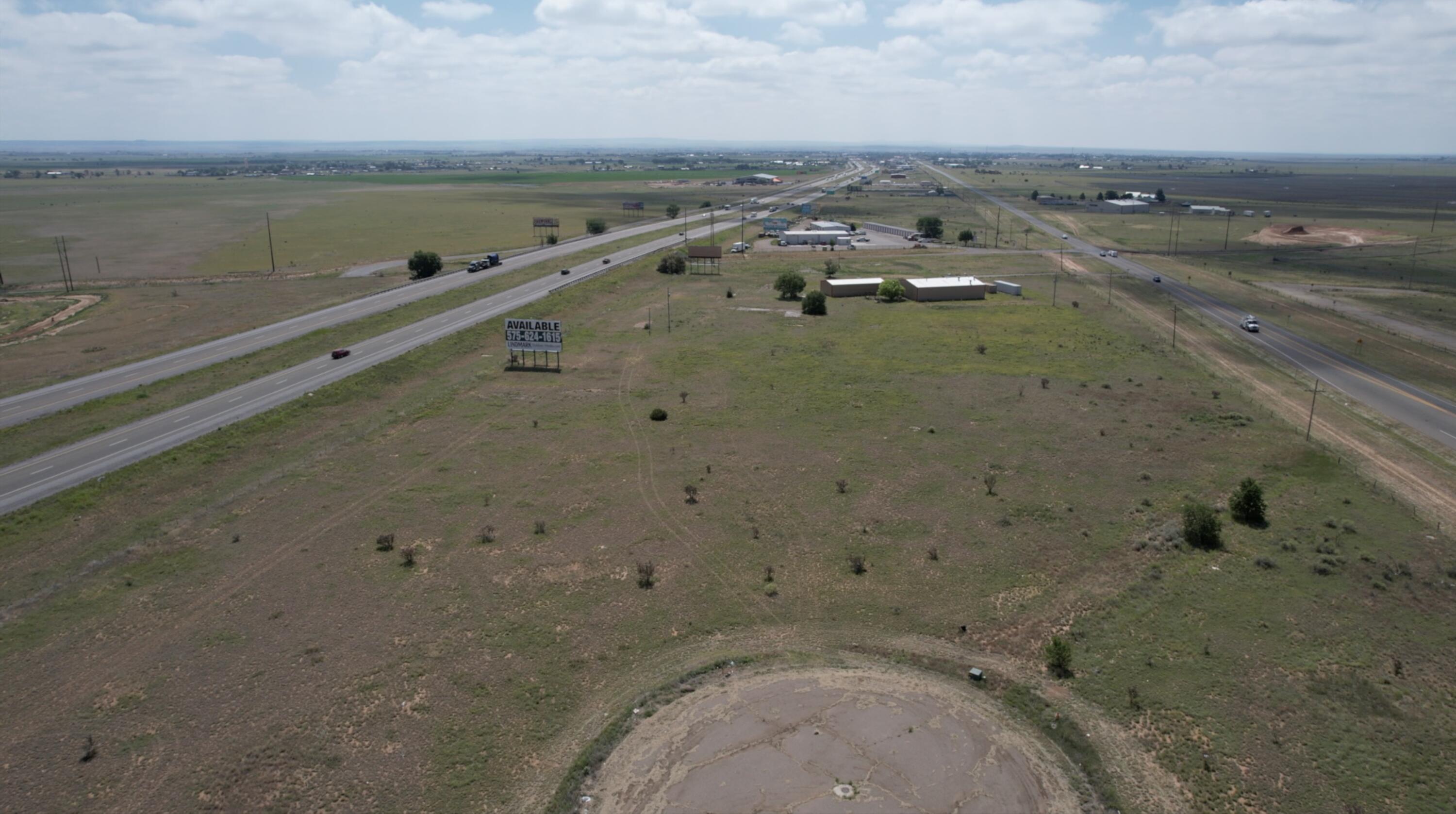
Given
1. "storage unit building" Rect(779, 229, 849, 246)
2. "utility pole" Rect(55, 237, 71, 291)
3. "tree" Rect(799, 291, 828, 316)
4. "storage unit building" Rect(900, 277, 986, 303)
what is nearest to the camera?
"tree" Rect(799, 291, 828, 316)

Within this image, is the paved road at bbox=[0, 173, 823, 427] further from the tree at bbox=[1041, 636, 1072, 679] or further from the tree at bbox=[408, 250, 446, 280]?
the tree at bbox=[1041, 636, 1072, 679]

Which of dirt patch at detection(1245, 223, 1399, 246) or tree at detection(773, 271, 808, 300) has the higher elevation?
dirt patch at detection(1245, 223, 1399, 246)

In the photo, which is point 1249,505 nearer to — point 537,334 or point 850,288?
point 537,334

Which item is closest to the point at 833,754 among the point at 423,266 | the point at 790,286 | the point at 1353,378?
the point at 1353,378

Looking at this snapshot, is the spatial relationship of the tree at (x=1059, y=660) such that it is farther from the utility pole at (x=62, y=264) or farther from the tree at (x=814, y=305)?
the utility pole at (x=62, y=264)

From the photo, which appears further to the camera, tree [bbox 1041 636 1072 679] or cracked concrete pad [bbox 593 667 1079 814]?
tree [bbox 1041 636 1072 679]

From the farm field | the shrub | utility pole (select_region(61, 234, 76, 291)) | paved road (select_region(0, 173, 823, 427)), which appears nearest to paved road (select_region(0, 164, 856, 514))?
the farm field
